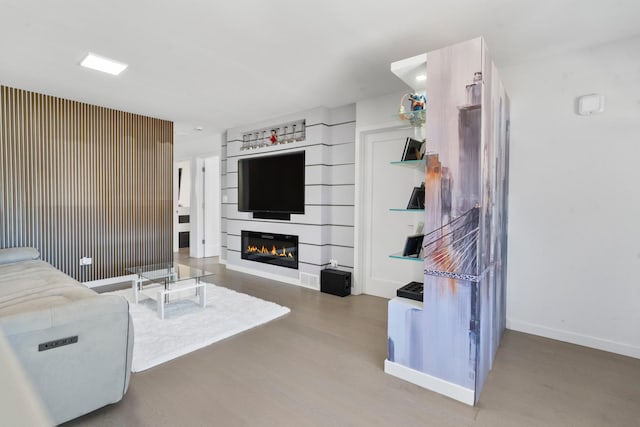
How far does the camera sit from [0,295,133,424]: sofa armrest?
5.41 feet

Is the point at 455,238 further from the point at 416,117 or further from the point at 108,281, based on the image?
the point at 108,281

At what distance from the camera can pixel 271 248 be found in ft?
17.2

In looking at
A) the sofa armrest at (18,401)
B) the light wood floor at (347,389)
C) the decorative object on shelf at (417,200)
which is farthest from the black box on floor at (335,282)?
the sofa armrest at (18,401)

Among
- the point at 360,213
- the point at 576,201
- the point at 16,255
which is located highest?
the point at 576,201

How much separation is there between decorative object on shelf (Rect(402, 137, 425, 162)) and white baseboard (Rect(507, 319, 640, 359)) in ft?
6.44

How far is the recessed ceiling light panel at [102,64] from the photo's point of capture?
3050mm

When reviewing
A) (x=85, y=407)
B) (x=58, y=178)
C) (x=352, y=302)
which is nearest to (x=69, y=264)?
(x=58, y=178)

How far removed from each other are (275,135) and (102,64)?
8.00 ft

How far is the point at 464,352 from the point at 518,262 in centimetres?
154

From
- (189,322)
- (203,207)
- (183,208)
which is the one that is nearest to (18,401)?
(189,322)

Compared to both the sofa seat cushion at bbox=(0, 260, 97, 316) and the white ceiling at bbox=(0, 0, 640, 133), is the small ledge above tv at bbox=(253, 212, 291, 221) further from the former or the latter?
the sofa seat cushion at bbox=(0, 260, 97, 316)

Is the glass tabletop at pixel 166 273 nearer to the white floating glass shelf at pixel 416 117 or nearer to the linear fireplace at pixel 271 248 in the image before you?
the linear fireplace at pixel 271 248

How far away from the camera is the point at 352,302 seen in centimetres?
398

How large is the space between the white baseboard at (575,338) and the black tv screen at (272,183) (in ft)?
9.68
